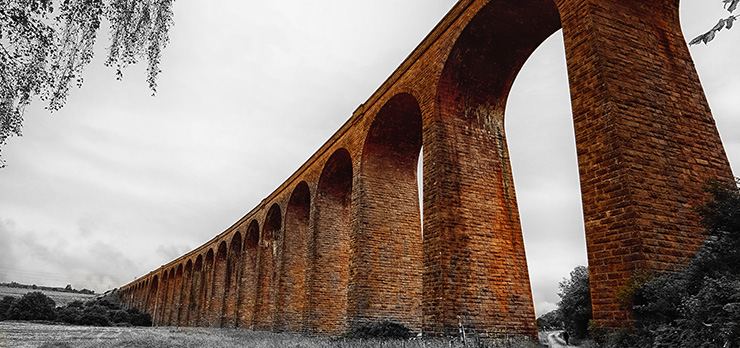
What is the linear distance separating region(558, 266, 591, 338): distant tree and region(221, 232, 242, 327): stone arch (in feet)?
62.0

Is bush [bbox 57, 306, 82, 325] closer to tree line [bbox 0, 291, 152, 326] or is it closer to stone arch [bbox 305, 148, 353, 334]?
tree line [bbox 0, 291, 152, 326]

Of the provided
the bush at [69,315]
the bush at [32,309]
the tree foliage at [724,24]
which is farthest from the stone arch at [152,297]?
the tree foliage at [724,24]

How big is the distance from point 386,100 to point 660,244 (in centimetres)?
805

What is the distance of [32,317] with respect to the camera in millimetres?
29203

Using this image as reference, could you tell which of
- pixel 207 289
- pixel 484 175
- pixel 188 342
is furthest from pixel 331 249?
pixel 207 289

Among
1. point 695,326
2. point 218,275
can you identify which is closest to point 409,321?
point 695,326

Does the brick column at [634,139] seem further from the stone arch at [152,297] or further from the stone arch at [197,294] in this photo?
the stone arch at [152,297]

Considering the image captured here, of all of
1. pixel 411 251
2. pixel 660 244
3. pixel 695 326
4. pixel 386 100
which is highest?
pixel 386 100

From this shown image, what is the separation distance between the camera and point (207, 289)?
31594 millimetres

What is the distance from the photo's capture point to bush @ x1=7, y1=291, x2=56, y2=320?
95.0 ft

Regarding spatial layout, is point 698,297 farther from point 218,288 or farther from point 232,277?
point 218,288

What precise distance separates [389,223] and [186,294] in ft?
96.6

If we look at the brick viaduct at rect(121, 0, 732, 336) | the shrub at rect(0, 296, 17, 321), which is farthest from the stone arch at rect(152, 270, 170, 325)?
the brick viaduct at rect(121, 0, 732, 336)

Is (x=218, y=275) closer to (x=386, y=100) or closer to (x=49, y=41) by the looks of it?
(x=386, y=100)
